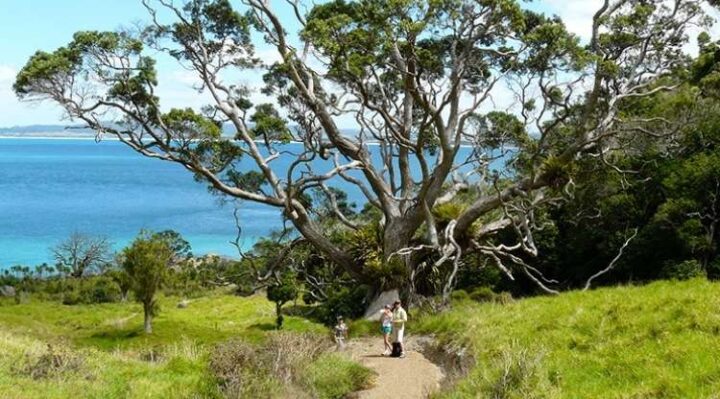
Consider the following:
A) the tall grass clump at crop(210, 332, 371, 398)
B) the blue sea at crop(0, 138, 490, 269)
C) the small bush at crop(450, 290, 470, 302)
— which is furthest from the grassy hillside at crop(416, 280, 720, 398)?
the blue sea at crop(0, 138, 490, 269)

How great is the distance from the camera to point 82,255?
6203cm

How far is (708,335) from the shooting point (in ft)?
30.9

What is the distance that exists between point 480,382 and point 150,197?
117719 millimetres

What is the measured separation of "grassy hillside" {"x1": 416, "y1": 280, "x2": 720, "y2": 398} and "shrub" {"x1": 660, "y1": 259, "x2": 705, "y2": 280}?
6.96 meters

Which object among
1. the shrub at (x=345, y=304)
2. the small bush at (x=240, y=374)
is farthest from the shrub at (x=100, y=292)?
the small bush at (x=240, y=374)

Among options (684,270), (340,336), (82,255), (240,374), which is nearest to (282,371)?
(240,374)

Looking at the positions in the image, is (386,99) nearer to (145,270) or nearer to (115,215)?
(145,270)

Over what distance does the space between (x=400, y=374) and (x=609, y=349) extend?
445 cm

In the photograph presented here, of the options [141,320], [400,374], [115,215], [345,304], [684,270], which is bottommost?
[141,320]

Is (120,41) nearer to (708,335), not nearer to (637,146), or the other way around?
(708,335)

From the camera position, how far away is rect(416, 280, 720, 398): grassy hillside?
857cm

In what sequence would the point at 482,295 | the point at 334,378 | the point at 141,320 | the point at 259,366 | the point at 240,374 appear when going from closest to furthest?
1. the point at 240,374
2. the point at 259,366
3. the point at 334,378
4. the point at 482,295
5. the point at 141,320

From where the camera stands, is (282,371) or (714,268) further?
(714,268)

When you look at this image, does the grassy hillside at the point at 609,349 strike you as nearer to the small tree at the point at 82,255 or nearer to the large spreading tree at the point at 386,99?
the large spreading tree at the point at 386,99
